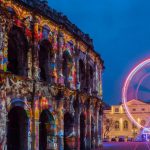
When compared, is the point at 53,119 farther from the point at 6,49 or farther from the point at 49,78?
the point at 6,49

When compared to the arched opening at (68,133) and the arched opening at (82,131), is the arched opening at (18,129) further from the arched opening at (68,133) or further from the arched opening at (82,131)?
the arched opening at (82,131)

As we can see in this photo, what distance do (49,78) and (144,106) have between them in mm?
59877

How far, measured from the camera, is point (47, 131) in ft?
82.3

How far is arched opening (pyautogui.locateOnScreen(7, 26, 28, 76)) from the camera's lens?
22.3m

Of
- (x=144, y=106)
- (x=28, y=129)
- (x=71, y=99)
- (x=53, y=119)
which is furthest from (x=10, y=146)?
(x=144, y=106)

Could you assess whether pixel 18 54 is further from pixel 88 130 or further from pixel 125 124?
pixel 125 124

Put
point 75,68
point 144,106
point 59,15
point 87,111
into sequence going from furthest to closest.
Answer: point 144,106
point 87,111
point 75,68
point 59,15

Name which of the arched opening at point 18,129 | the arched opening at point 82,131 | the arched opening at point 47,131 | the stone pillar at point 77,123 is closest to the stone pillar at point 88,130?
the arched opening at point 82,131

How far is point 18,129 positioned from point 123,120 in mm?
63107

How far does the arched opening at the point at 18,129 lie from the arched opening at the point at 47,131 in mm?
2392

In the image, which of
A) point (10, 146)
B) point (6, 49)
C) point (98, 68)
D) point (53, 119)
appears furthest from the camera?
point (98, 68)

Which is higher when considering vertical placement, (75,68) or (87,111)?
(75,68)

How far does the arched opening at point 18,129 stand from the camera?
73.0 feet

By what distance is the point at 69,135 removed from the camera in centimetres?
2781
